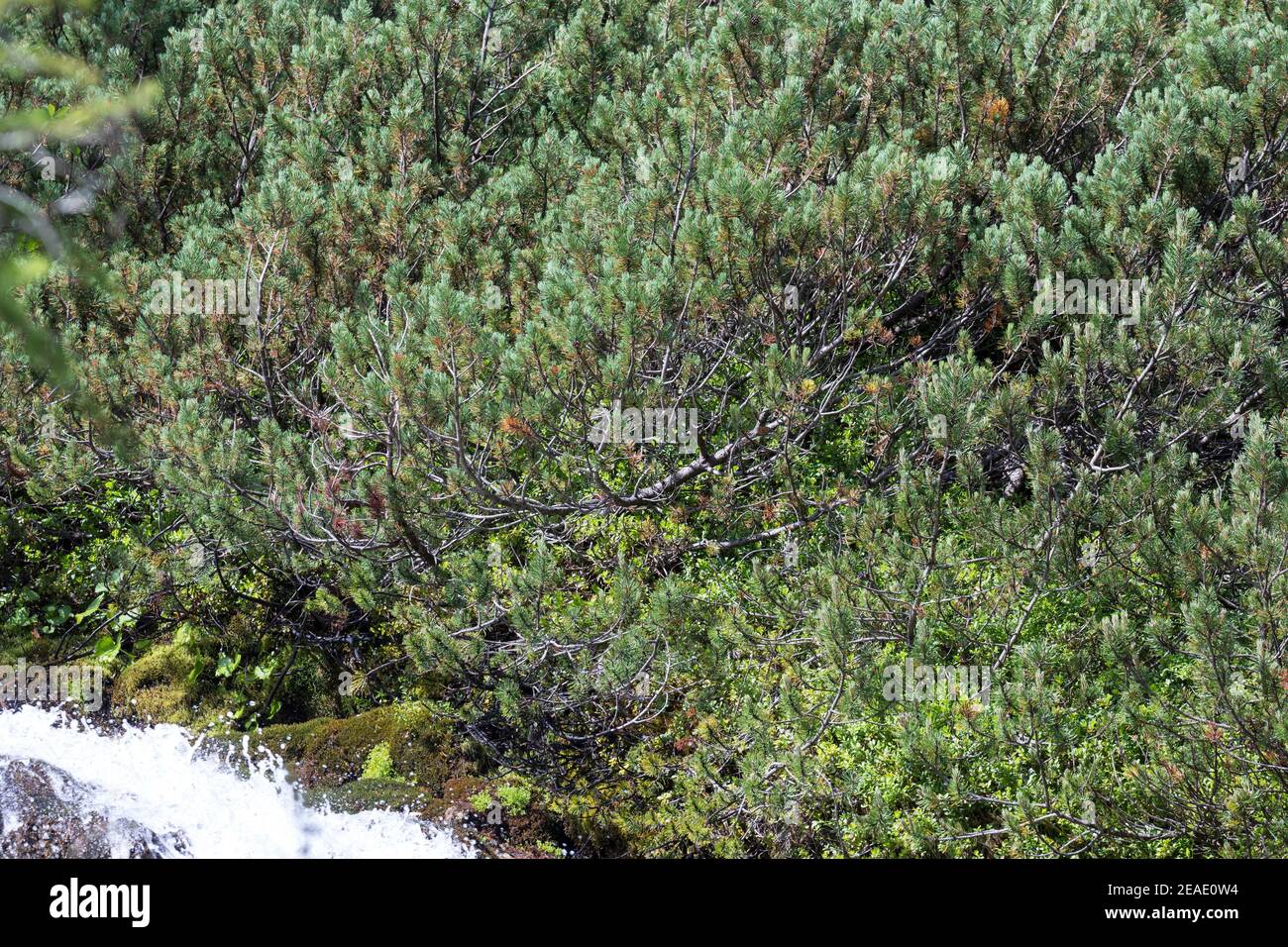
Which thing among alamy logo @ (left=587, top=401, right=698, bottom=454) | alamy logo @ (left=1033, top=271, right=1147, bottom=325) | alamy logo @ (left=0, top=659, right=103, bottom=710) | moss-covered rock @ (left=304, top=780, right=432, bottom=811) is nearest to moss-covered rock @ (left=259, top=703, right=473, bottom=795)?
moss-covered rock @ (left=304, top=780, right=432, bottom=811)

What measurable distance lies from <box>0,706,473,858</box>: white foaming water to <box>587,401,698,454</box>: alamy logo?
2.33 metres

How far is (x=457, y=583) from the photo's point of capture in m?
5.84

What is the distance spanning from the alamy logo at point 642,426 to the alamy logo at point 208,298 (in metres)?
2.38

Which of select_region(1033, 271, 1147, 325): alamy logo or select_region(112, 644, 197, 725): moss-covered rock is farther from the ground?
select_region(1033, 271, 1147, 325): alamy logo

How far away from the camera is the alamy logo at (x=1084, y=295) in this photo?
5879mm

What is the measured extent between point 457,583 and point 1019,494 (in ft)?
12.2

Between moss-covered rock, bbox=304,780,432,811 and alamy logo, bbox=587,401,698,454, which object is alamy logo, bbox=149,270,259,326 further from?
moss-covered rock, bbox=304,780,432,811

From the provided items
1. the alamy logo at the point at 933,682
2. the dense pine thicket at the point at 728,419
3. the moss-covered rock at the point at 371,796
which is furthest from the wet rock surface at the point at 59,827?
the alamy logo at the point at 933,682

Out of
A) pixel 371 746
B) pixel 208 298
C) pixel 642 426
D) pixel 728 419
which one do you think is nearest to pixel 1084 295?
pixel 728 419

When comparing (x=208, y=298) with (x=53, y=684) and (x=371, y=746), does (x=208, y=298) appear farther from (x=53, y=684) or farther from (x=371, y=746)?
(x=371, y=746)

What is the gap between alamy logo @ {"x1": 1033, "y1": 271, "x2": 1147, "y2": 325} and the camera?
5.88 meters

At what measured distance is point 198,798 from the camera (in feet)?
20.2

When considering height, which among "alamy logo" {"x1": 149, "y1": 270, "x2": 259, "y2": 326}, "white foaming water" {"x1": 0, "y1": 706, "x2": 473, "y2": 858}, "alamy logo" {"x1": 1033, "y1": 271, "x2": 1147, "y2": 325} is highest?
"alamy logo" {"x1": 1033, "y1": 271, "x2": 1147, "y2": 325}
